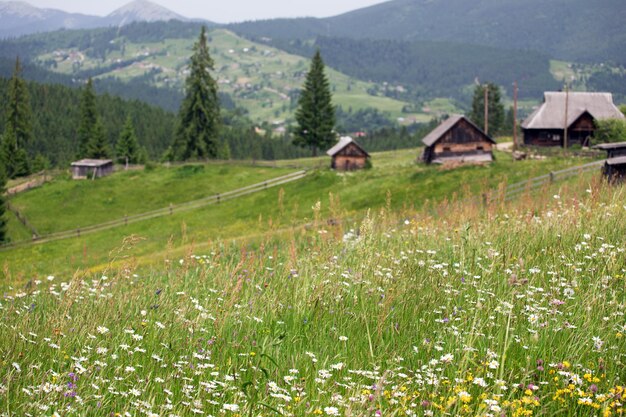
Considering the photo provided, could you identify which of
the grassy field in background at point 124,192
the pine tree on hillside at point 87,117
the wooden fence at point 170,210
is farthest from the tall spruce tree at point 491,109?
the pine tree on hillside at point 87,117

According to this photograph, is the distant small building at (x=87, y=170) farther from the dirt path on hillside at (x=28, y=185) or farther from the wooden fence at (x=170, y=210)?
the wooden fence at (x=170, y=210)

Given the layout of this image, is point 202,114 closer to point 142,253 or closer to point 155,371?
point 142,253

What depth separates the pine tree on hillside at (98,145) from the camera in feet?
314

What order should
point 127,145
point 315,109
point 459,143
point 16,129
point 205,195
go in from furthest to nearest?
point 127,145, point 16,129, point 315,109, point 459,143, point 205,195

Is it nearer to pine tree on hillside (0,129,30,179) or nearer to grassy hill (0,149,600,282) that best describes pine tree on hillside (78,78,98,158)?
pine tree on hillside (0,129,30,179)

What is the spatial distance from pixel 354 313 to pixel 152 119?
19900 cm

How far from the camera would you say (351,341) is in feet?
22.4

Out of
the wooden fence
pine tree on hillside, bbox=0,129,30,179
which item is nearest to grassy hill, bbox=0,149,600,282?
the wooden fence

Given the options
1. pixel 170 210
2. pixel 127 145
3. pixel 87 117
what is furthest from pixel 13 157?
pixel 170 210

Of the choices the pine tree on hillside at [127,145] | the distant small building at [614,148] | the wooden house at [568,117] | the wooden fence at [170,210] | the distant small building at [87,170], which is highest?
the wooden house at [568,117]

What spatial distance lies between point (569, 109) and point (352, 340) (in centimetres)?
7225

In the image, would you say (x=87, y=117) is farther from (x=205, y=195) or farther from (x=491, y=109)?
(x=491, y=109)

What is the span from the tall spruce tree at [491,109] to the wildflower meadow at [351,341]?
96.4m

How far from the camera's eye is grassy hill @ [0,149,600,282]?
4372cm
